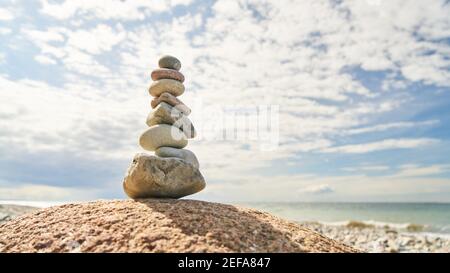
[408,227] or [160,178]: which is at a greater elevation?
[160,178]

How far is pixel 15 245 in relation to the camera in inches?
245

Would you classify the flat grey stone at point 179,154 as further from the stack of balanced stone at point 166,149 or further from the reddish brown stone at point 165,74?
the reddish brown stone at point 165,74

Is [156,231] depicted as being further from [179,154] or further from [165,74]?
[165,74]

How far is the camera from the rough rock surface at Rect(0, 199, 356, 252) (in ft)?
17.9

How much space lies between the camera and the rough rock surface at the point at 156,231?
5453 millimetres

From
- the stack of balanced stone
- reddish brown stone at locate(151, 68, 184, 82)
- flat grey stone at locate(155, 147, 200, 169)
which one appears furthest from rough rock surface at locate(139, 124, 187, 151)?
reddish brown stone at locate(151, 68, 184, 82)

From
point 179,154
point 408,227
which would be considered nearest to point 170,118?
point 179,154

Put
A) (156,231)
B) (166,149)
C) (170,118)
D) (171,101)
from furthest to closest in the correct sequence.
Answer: (171,101) → (170,118) → (166,149) → (156,231)

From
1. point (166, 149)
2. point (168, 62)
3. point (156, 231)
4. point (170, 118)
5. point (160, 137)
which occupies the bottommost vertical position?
point (156, 231)

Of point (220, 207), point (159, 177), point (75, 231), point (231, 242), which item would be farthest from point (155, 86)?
point (231, 242)

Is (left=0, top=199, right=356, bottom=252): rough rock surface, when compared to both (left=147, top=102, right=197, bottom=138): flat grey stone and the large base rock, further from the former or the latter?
(left=147, top=102, right=197, bottom=138): flat grey stone

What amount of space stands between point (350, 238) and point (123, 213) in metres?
18.4

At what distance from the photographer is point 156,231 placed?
570 cm

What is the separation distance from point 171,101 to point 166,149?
1.30m
